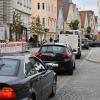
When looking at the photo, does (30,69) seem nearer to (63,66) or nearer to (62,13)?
(63,66)

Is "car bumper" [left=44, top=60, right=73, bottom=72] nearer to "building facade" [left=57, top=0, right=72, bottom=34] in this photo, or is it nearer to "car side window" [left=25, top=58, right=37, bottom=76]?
"car side window" [left=25, top=58, right=37, bottom=76]

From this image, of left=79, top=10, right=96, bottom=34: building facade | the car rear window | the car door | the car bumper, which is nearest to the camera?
the car door

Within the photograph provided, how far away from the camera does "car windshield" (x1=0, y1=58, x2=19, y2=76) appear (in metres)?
9.77

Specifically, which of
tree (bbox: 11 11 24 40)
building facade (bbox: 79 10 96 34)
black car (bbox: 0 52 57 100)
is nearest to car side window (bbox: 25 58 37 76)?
black car (bbox: 0 52 57 100)

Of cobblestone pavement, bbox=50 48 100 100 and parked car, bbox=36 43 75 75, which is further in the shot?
parked car, bbox=36 43 75 75

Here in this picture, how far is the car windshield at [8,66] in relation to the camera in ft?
32.0

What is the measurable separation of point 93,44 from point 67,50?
68.0 meters

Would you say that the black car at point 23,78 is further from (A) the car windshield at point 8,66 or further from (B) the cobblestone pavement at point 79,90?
(B) the cobblestone pavement at point 79,90

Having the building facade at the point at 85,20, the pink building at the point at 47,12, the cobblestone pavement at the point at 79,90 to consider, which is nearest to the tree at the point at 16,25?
the pink building at the point at 47,12

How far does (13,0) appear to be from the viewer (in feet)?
202

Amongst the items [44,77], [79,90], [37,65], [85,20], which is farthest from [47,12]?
[37,65]

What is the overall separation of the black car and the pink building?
255 feet

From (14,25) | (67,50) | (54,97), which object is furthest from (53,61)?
(14,25)

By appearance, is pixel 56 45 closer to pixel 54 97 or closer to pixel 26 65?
pixel 54 97
